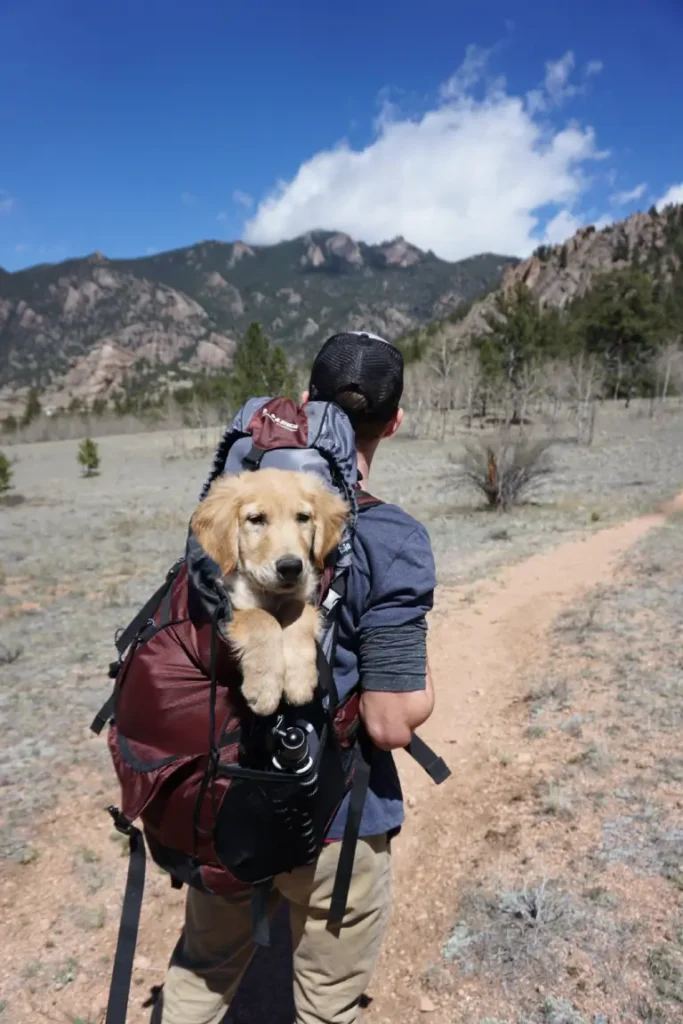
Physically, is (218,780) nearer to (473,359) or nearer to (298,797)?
(298,797)

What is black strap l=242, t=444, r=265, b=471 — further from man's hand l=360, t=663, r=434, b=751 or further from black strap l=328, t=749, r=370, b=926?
black strap l=328, t=749, r=370, b=926

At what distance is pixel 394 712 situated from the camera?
6.13ft

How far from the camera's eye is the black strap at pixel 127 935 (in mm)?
2102

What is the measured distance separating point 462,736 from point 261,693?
15.6ft

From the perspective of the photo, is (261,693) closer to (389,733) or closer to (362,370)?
(389,733)

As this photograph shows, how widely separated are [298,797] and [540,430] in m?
50.4

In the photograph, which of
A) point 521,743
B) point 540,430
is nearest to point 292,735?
point 521,743

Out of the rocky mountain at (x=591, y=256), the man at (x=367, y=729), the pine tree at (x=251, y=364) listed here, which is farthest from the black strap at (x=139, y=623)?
the rocky mountain at (x=591, y=256)

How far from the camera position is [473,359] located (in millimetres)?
62125

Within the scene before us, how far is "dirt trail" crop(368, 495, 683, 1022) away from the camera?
3636mm

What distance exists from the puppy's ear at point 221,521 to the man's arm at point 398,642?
0.48 metres

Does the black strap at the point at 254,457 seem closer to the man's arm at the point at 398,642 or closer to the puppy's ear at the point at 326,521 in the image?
the puppy's ear at the point at 326,521

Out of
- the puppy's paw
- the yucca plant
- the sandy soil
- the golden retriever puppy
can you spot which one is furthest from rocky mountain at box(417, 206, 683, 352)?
the puppy's paw

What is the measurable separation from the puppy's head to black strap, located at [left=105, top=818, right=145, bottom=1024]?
97 cm
